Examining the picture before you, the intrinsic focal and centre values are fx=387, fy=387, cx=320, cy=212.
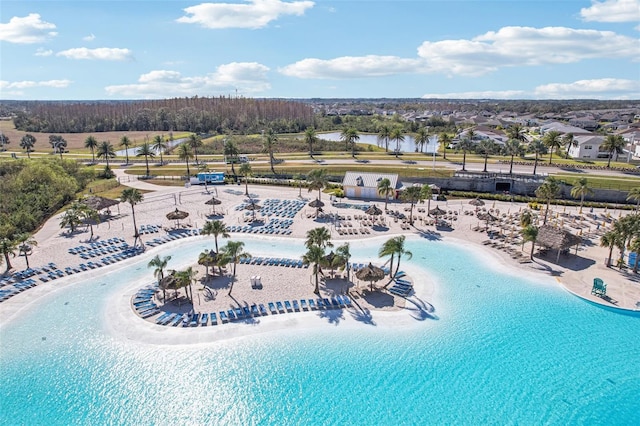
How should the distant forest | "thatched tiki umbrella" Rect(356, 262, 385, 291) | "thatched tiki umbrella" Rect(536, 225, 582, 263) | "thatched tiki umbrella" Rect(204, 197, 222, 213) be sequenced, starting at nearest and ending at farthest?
1. "thatched tiki umbrella" Rect(356, 262, 385, 291)
2. "thatched tiki umbrella" Rect(536, 225, 582, 263)
3. "thatched tiki umbrella" Rect(204, 197, 222, 213)
4. the distant forest

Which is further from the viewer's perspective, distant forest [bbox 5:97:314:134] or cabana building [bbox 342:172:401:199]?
→ distant forest [bbox 5:97:314:134]

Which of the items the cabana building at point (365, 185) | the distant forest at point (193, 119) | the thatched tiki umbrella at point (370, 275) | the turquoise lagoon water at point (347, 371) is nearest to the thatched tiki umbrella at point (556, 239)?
the turquoise lagoon water at point (347, 371)

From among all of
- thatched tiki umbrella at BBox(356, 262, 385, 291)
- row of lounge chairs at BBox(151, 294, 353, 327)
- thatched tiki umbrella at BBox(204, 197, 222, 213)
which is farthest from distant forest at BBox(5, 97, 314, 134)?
row of lounge chairs at BBox(151, 294, 353, 327)

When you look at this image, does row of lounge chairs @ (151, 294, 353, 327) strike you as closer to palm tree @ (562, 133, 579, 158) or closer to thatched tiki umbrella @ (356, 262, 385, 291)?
thatched tiki umbrella @ (356, 262, 385, 291)

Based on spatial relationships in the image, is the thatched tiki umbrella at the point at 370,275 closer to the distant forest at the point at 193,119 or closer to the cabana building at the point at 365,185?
the cabana building at the point at 365,185

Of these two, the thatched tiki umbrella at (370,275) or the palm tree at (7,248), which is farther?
the palm tree at (7,248)

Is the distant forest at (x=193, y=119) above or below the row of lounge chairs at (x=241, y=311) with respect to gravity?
above
